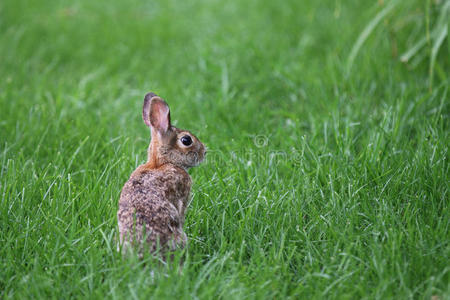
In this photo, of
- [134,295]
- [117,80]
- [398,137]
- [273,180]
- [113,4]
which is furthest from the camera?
[113,4]

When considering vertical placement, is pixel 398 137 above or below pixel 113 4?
below

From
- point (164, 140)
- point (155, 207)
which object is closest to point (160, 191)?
point (155, 207)

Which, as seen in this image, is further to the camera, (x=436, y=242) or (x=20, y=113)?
(x=20, y=113)

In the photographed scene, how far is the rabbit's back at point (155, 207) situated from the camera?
3262 millimetres

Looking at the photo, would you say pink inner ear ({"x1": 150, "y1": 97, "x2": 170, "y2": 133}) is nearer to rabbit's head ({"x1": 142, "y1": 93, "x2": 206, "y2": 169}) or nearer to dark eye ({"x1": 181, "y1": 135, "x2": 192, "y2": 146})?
rabbit's head ({"x1": 142, "y1": 93, "x2": 206, "y2": 169})

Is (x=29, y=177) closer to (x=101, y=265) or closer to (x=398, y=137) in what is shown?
(x=101, y=265)

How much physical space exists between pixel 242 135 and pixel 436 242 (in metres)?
2.14

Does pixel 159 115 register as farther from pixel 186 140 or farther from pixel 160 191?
pixel 160 191

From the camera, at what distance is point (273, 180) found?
167 inches

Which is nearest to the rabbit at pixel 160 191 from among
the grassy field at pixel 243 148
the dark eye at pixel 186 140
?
the dark eye at pixel 186 140

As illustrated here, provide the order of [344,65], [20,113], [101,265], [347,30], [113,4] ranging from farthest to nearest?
[113,4], [347,30], [344,65], [20,113], [101,265]

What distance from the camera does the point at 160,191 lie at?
11.6 feet

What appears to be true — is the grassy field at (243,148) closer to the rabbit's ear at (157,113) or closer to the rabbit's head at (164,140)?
the rabbit's head at (164,140)

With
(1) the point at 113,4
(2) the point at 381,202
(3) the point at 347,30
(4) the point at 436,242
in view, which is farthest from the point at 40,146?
(1) the point at 113,4
